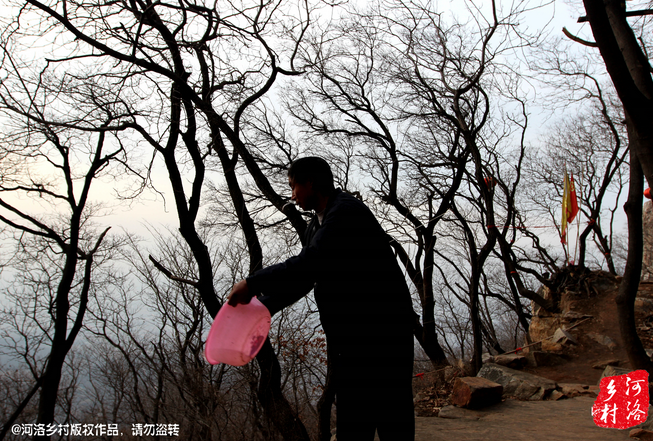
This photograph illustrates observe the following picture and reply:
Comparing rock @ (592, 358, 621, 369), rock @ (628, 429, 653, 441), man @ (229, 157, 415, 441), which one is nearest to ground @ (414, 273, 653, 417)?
rock @ (592, 358, 621, 369)

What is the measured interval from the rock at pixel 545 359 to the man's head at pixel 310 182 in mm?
6619

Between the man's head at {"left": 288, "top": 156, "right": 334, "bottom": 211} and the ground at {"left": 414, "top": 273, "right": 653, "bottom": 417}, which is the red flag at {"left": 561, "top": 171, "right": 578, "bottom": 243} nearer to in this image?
the ground at {"left": 414, "top": 273, "right": 653, "bottom": 417}

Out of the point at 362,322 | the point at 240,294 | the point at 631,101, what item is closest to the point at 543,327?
the point at 631,101

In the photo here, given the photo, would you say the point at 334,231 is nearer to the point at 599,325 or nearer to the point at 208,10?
the point at 208,10

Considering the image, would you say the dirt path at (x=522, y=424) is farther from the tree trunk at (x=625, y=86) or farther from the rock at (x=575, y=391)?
the tree trunk at (x=625, y=86)

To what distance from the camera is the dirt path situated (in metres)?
3.38

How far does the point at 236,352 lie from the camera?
220 centimetres

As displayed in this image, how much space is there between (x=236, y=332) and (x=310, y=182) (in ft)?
2.92

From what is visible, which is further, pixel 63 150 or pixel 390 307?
pixel 63 150

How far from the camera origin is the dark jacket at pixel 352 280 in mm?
1837

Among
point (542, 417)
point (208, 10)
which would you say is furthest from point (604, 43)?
point (208, 10)

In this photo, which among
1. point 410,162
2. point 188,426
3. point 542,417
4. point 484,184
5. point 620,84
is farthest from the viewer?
point 410,162

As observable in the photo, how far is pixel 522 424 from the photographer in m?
3.78

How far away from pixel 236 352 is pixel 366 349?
750 mm
